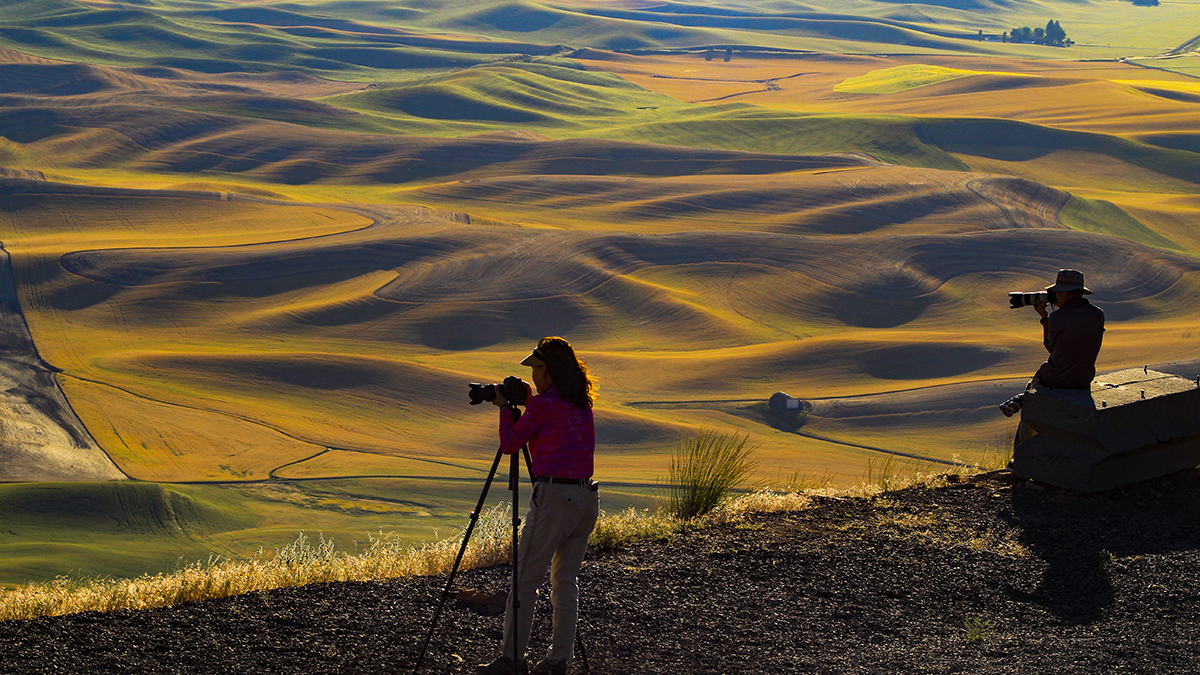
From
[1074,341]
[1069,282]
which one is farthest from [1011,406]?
[1069,282]

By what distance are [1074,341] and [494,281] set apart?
36.3 metres

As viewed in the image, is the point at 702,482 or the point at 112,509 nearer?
the point at 702,482

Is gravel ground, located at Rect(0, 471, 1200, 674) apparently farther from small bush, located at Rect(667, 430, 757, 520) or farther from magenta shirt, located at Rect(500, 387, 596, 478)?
magenta shirt, located at Rect(500, 387, 596, 478)

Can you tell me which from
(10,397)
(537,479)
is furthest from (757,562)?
(10,397)

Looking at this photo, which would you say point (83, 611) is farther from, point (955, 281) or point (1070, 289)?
point (955, 281)

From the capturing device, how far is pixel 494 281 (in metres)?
43.9

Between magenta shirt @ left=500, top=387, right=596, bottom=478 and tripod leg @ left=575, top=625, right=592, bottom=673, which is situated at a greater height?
magenta shirt @ left=500, top=387, right=596, bottom=478

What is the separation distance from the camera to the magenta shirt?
535 centimetres

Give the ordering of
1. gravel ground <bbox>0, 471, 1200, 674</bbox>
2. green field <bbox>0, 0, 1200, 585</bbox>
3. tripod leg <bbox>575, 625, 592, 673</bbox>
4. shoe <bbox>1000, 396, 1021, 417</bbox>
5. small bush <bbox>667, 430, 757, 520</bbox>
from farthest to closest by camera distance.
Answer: green field <bbox>0, 0, 1200, 585</bbox>
small bush <bbox>667, 430, 757, 520</bbox>
shoe <bbox>1000, 396, 1021, 417</bbox>
gravel ground <bbox>0, 471, 1200, 674</bbox>
tripod leg <bbox>575, 625, 592, 673</bbox>

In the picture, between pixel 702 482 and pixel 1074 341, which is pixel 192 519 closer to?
pixel 702 482

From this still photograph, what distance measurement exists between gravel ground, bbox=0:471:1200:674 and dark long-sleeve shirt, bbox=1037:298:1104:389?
36.1 inches

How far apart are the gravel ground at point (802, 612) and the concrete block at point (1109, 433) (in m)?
0.26

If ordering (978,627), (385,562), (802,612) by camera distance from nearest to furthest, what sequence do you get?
(978,627), (802,612), (385,562)

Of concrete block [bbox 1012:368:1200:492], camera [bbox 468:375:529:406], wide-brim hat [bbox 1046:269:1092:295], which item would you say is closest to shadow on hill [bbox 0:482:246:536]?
concrete block [bbox 1012:368:1200:492]
